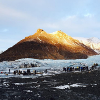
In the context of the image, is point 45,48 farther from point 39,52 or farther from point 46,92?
point 46,92

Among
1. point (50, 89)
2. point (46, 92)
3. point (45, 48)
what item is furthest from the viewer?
point (45, 48)

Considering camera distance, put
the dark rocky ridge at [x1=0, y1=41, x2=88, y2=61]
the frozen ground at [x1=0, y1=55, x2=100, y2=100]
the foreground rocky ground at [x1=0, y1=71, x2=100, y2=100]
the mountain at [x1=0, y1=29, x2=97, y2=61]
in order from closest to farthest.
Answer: the foreground rocky ground at [x1=0, y1=71, x2=100, y2=100]
the frozen ground at [x1=0, y1=55, x2=100, y2=100]
the dark rocky ridge at [x1=0, y1=41, x2=88, y2=61]
the mountain at [x1=0, y1=29, x2=97, y2=61]

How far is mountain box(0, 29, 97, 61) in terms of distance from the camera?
110106mm

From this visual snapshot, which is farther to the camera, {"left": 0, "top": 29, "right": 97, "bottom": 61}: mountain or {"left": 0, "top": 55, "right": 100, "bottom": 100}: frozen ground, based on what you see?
{"left": 0, "top": 29, "right": 97, "bottom": 61}: mountain

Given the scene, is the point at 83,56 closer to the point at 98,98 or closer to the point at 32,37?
the point at 32,37

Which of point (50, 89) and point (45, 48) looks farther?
point (45, 48)

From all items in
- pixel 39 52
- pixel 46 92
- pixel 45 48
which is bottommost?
pixel 46 92

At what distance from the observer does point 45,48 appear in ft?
391

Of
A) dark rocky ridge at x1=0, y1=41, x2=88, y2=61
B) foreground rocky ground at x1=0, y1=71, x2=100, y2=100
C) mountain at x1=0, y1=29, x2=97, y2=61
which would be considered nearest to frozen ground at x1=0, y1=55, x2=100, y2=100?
foreground rocky ground at x1=0, y1=71, x2=100, y2=100

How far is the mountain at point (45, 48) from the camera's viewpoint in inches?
4335

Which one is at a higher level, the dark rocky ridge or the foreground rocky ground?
the dark rocky ridge

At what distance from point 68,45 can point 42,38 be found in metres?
21.2

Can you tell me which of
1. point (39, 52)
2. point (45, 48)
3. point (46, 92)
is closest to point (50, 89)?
point (46, 92)

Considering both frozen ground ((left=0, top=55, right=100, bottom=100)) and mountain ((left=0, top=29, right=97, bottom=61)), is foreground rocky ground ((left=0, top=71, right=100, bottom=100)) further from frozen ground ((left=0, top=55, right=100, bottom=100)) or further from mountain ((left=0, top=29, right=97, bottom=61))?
mountain ((left=0, top=29, right=97, bottom=61))
